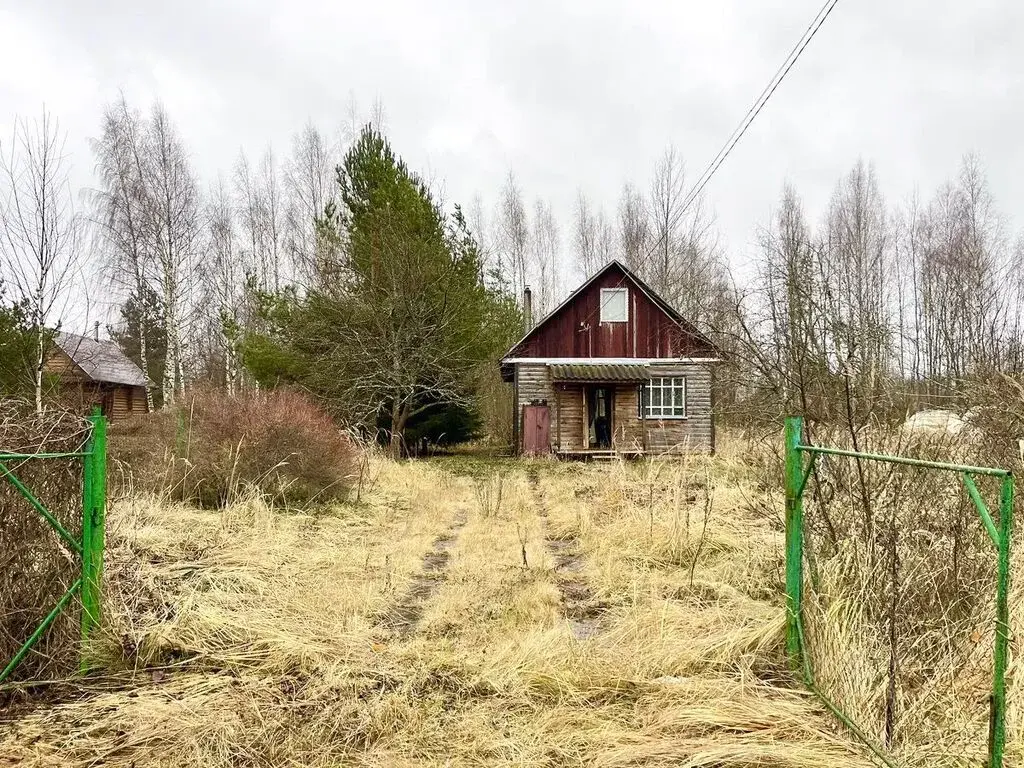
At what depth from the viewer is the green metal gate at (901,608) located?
2.12 m

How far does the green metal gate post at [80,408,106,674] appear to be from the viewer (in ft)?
12.3

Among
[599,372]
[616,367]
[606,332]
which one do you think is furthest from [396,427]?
[606,332]

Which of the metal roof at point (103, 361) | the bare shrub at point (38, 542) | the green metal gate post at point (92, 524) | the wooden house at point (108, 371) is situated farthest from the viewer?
the metal roof at point (103, 361)

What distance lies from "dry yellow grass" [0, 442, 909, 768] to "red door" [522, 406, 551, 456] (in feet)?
39.1

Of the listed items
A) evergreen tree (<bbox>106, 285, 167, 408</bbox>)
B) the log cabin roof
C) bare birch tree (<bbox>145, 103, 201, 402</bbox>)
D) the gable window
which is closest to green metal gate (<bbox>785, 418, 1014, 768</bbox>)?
the log cabin roof

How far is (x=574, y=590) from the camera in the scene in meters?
5.77

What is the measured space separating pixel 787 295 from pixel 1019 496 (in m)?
3.01

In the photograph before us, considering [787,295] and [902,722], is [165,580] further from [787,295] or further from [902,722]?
[787,295]

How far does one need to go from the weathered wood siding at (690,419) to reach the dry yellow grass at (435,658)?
1243 cm

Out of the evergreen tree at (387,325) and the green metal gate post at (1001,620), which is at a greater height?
the evergreen tree at (387,325)

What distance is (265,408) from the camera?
9.27m

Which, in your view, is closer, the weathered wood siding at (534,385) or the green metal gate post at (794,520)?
the green metal gate post at (794,520)

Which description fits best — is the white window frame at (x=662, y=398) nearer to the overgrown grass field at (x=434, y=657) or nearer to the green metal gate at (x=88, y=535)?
the overgrown grass field at (x=434, y=657)

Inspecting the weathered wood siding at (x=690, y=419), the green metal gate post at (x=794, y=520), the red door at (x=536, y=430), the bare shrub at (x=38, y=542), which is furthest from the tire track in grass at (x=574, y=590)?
the weathered wood siding at (x=690, y=419)
